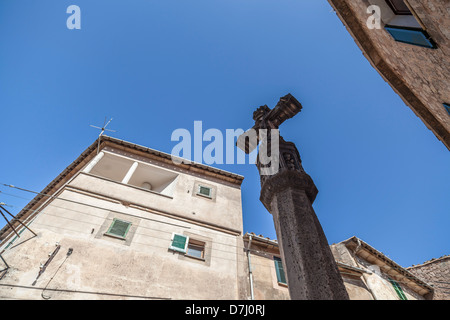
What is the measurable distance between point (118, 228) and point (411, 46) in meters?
9.42

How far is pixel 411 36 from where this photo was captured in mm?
5191

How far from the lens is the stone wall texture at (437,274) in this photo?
16.4 m

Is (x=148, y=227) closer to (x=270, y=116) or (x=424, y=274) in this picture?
(x=270, y=116)

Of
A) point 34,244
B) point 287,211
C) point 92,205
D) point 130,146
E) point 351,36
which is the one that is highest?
point 130,146

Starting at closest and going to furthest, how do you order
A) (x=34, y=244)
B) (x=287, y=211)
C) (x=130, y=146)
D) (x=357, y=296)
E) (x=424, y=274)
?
1. (x=287, y=211)
2. (x=34, y=244)
3. (x=357, y=296)
4. (x=130, y=146)
5. (x=424, y=274)

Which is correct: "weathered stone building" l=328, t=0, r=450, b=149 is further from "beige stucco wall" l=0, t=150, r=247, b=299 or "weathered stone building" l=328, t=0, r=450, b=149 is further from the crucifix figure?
"beige stucco wall" l=0, t=150, r=247, b=299

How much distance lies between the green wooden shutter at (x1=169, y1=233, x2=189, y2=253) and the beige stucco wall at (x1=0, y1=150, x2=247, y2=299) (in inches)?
6.0

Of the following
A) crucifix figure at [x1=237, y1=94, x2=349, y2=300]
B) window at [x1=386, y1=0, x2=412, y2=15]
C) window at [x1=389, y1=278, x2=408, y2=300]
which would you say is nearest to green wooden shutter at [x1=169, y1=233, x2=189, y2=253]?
crucifix figure at [x1=237, y1=94, x2=349, y2=300]

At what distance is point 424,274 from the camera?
60.8 ft

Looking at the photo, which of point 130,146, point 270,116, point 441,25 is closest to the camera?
point 441,25

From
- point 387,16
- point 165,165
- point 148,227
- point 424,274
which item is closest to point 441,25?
point 387,16

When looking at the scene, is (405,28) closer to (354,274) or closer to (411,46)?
(411,46)

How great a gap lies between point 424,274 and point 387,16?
1900cm

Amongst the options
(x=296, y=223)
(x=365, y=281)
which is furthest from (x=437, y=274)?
(x=296, y=223)
